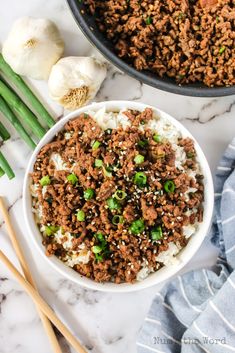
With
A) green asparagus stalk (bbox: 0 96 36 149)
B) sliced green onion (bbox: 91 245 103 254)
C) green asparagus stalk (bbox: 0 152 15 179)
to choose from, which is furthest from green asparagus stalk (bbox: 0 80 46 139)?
sliced green onion (bbox: 91 245 103 254)

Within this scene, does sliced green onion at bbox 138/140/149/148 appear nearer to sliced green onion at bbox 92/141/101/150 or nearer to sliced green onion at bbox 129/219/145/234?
sliced green onion at bbox 92/141/101/150

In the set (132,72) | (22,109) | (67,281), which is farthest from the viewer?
(67,281)

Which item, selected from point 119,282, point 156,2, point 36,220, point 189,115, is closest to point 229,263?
point 119,282

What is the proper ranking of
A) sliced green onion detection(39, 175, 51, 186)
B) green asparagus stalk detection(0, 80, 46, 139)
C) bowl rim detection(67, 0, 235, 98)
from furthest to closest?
1. green asparagus stalk detection(0, 80, 46, 139)
2. sliced green onion detection(39, 175, 51, 186)
3. bowl rim detection(67, 0, 235, 98)

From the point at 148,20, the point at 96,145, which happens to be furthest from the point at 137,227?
the point at 148,20

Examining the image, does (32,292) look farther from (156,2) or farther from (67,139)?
(156,2)

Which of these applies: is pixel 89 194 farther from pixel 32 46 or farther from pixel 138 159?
pixel 32 46

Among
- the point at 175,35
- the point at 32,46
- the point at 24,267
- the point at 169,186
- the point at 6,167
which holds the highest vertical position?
the point at 32,46
